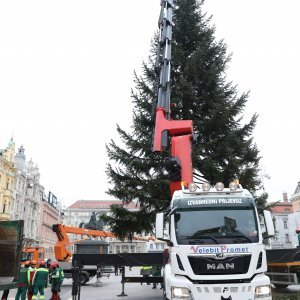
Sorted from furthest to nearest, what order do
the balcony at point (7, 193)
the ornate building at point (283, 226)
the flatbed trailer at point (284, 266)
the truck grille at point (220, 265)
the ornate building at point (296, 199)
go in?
the ornate building at point (283, 226) < the ornate building at point (296, 199) < the balcony at point (7, 193) < the flatbed trailer at point (284, 266) < the truck grille at point (220, 265)

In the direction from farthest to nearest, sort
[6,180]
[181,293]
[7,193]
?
1. [6,180]
2. [7,193]
3. [181,293]

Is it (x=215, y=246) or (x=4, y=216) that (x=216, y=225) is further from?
(x=4, y=216)

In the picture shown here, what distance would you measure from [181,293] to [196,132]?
1092 centimetres

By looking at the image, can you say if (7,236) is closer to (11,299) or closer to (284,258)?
(284,258)

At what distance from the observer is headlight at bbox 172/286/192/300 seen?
671 centimetres

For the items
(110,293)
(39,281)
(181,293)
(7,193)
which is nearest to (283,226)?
(7,193)

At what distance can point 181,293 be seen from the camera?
266 inches

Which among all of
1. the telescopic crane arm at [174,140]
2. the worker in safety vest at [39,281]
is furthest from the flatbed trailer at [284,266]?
the worker in safety vest at [39,281]

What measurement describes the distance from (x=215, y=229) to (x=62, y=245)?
1551cm

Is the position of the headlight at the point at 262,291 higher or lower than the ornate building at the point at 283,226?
lower

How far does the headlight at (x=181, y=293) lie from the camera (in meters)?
6.71

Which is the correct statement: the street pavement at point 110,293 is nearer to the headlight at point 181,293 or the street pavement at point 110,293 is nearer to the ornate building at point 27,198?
the headlight at point 181,293

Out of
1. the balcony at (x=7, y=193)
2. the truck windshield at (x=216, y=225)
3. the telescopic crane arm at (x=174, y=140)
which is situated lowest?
the truck windshield at (x=216, y=225)

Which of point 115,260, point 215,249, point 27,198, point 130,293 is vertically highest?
point 27,198
